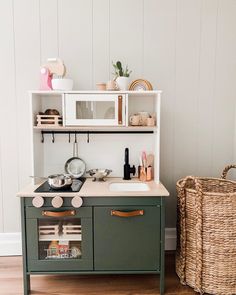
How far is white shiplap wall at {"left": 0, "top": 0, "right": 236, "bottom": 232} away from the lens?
2.38m

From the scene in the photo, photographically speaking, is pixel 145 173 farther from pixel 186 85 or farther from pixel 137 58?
pixel 137 58

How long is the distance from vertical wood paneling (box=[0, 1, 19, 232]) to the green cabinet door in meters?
1.01

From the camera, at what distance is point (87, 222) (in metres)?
1.90

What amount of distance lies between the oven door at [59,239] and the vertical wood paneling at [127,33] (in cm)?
131

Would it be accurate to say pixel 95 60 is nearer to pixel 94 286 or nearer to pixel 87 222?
pixel 87 222

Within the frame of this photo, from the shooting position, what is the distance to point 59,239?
6.40 ft

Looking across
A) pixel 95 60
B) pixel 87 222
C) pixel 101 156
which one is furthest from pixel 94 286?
pixel 95 60

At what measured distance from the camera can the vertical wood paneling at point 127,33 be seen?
239 centimetres

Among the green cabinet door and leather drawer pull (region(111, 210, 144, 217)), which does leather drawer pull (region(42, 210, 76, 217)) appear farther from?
leather drawer pull (region(111, 210, 144, 217))

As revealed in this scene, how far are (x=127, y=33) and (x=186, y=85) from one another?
2.31 feet

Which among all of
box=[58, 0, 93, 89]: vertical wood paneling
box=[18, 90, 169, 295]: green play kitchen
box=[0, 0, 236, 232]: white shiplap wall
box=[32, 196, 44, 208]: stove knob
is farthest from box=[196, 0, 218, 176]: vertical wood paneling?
box=[32, 196, 44, 208]: stove knob

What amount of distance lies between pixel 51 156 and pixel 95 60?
946mm

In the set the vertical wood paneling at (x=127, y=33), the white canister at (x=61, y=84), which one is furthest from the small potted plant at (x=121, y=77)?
the white canister at (x=61, y=84)

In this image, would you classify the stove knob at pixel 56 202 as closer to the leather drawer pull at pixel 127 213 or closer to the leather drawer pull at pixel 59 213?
the leather drawer pull at pixel 59 213
